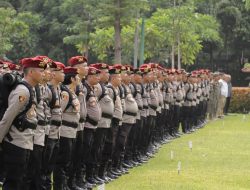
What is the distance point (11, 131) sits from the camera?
7770 mm

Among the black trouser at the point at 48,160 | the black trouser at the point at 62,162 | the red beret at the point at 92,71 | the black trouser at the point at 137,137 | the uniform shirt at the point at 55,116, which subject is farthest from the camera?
the black trouser at the point at 137,137

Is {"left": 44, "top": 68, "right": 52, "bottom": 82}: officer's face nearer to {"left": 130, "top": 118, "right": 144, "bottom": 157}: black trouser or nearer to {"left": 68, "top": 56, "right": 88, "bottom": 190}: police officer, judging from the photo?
{"left": 68, "top": 56, "right": 88, "bottom": 190}: police officer

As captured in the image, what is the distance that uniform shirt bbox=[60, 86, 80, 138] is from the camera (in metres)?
9.79

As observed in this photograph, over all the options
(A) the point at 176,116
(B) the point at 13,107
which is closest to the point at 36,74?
(B) the point at 13,107

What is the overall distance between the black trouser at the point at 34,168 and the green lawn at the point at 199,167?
2809 millimetres

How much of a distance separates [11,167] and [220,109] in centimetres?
2298

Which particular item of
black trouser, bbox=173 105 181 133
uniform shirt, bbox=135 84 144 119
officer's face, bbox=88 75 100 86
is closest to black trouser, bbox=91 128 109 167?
officer's face, bbox=88 75 100 86

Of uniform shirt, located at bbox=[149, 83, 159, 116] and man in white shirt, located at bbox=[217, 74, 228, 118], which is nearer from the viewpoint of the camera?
uniform shirt, located at bbox=[149, 83, 159, 116]

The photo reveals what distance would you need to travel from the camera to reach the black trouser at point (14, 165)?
7.74 m

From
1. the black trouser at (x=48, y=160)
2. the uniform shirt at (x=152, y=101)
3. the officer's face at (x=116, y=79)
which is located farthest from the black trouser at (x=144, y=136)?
the black trouser at (x=48, y=160)

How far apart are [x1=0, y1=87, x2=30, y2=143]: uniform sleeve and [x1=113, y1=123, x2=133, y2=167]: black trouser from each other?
17.7 ft

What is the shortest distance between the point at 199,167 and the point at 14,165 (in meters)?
7.14

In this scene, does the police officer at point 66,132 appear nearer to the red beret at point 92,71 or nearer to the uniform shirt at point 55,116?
the uniform shirt at point 55,116

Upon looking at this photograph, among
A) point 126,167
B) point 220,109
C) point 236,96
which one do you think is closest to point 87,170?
point 126,167
